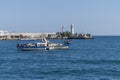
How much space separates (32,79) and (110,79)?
20.5 feet

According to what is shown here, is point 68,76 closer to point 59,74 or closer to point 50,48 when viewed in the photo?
point 59,74

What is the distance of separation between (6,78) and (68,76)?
5335mm

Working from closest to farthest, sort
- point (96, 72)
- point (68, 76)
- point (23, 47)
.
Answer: point (68, 76)
point (96, 72)
point (23, 47)

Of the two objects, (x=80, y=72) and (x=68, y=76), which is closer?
(x=68, y=76)

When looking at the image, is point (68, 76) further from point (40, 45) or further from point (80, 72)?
point (40, 45)

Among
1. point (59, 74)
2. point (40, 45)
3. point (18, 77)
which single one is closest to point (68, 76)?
point (59, 74)

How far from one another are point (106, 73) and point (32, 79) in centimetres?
787

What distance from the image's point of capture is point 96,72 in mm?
40062

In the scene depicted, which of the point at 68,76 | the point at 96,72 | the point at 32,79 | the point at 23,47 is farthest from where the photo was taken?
the point at 23,47

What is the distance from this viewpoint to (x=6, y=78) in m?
35.5

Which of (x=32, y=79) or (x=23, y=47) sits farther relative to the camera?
(x=23, y=47)

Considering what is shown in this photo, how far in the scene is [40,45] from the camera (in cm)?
8688

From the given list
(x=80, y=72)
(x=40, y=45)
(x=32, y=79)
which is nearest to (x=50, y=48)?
(x=40, y=45)

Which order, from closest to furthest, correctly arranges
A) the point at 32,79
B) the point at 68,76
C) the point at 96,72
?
the point at 32,79, the point at 68,76, the point at 96,72
